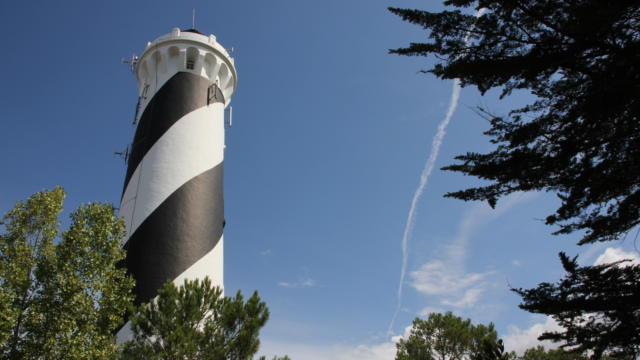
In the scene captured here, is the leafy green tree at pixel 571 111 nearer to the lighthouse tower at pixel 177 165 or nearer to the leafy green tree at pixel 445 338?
the lighthouse tower at pixel 177 165

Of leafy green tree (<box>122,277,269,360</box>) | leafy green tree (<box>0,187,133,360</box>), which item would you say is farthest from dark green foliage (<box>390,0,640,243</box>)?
leafy green tree (<box>0,187,133,360</box>)

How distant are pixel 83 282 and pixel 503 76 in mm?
10701

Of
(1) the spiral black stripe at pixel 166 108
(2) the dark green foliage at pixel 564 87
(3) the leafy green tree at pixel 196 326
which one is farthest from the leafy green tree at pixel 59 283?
(2) the dark green foliage at pixel 564 87

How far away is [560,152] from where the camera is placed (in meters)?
5.02

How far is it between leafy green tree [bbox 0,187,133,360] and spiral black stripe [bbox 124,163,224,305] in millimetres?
1682

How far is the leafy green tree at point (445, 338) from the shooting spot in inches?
767

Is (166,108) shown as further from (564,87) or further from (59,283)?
(564,87)

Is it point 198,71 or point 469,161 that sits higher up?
point 198,71

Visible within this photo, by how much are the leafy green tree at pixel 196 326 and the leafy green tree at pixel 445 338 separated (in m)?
11.7

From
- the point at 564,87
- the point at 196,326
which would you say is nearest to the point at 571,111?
the point at 564,87

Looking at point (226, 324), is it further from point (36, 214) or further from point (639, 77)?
point (639, 77)

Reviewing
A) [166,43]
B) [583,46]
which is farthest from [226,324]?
[166,43]

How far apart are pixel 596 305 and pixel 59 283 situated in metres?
Result: 11.1

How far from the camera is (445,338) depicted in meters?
20.2
